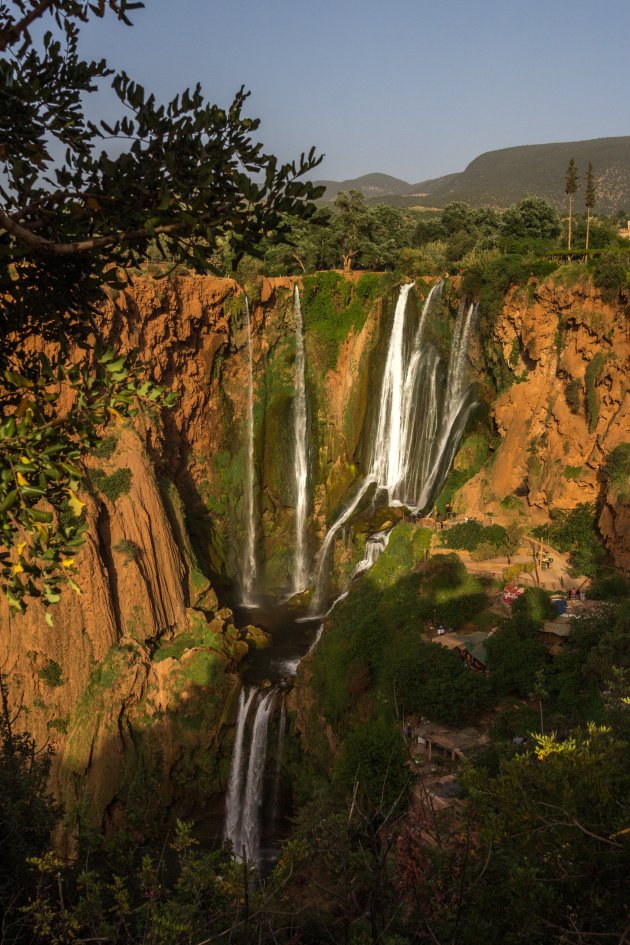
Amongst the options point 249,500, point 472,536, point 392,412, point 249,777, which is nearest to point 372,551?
point 472,536

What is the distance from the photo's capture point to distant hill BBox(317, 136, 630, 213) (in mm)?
104250

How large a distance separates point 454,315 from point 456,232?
18.4m

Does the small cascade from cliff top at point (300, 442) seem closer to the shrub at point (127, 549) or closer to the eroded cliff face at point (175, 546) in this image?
the eroded cliff face at point (175, 546)

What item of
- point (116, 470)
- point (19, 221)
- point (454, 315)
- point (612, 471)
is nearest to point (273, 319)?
point (454, 315)

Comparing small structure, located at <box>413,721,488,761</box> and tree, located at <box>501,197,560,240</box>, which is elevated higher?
tree, located at <box>501,197,560,240</box>

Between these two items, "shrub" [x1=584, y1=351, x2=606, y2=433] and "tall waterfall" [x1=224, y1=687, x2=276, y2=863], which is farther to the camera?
"shrub" [x1=584, y1=351, x2=606, y2=433]

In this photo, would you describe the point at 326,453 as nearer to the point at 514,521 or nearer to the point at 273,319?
the point at 273,319

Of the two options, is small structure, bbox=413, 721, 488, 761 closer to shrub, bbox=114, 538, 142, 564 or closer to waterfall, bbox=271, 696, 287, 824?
waterfall, bbox=271, 696, 287, 824

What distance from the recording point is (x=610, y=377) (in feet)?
71.0

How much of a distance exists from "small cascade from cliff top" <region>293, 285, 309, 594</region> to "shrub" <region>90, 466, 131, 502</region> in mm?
9569

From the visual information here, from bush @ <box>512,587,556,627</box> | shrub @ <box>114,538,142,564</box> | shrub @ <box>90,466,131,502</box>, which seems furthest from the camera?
shrub @ <box>90,466,131,502</box>

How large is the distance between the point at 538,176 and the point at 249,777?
389 feet

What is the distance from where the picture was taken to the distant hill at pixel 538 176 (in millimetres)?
104250

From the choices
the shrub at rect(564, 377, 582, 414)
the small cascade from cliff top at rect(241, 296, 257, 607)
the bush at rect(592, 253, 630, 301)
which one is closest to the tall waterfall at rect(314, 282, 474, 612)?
the small cascade from cliff top at rect(241, 296, 257, 607)
